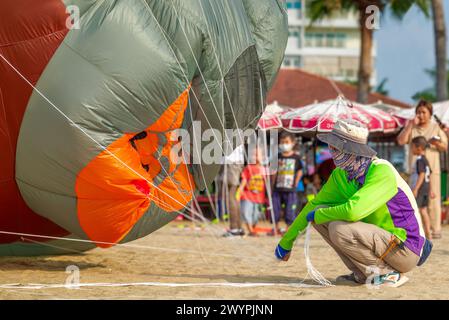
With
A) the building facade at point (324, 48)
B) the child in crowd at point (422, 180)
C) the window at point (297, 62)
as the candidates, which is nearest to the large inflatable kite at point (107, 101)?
the child in crowd at point (422, 180)

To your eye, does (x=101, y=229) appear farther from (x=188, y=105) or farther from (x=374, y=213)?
(x=374, y=213)

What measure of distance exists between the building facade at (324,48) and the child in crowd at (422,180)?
48901mm

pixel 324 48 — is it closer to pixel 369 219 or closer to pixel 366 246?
pixel 369 219

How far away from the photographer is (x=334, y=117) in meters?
12.8

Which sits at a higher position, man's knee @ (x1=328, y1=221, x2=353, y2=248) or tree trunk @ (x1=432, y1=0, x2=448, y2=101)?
tree trunk @ (x1=432, y1=0, x2=448, y2=101)

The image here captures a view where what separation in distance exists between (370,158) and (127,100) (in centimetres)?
175

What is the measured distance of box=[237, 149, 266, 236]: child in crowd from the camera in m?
11.0

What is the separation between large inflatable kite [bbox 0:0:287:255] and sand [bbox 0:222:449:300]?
54 centimetres

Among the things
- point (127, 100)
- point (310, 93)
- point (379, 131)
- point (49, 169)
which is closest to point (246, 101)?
point (127, 100)

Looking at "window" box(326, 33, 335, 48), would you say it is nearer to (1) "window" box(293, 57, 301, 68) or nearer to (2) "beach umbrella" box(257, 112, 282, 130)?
(1) "window" box(293, 57, 301, 68)

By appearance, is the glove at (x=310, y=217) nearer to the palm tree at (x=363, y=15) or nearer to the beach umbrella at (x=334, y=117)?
the beach umbrella at (x=334, y=117)

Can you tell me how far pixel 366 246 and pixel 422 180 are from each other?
419 centimetres

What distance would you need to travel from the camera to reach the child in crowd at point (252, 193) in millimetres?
10977

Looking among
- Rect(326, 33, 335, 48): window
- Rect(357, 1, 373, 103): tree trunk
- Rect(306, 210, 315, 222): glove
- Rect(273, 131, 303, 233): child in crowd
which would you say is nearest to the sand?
Rect(306, 210, 315, 222): glove
